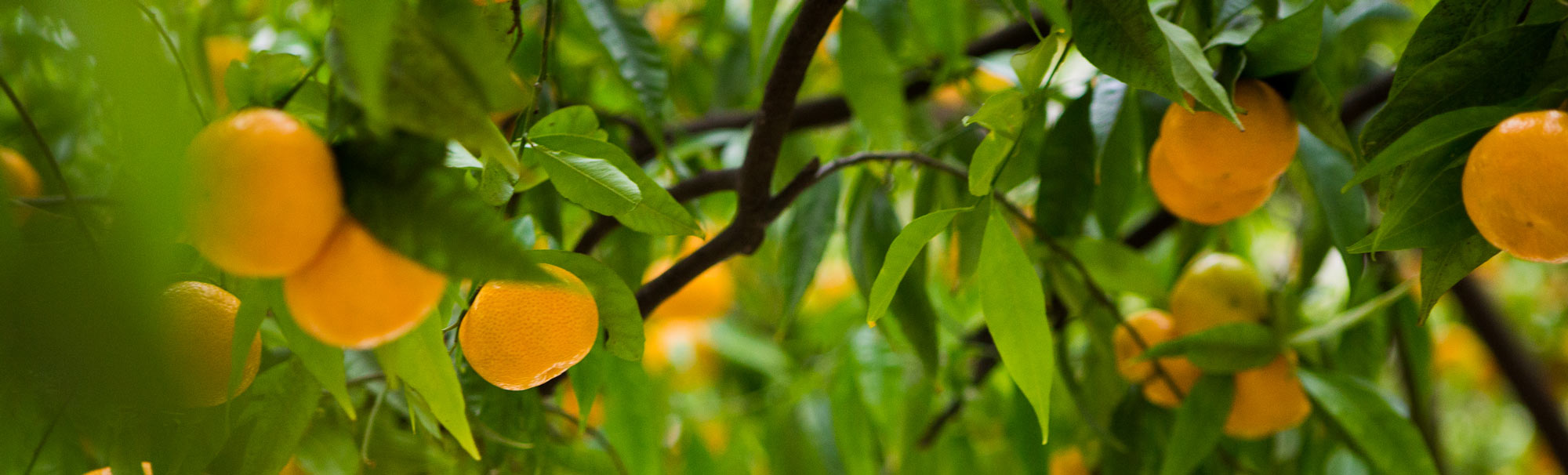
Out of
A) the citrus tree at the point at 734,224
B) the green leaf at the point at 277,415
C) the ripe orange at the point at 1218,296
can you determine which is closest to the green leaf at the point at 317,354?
the citrus tree at the point at 734,224

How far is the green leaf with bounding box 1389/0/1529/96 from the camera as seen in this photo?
1.28 feet

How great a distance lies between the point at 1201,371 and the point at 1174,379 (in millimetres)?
19

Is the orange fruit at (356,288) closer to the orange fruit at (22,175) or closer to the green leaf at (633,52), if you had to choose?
the green leaf at (633,52)

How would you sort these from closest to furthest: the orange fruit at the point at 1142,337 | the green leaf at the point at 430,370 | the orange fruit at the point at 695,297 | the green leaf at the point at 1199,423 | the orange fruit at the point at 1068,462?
the green leaf at the point at 430,370
the green leaf at the point at 1199,423
the orange fruit at the point at 1142,337
the orange fruit at the point at 1068,462
the orange fruit at the point at 695,297

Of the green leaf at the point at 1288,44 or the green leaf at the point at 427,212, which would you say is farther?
the green leaf at the point at 1288,44

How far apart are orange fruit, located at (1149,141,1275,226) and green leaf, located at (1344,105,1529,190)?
172 mm

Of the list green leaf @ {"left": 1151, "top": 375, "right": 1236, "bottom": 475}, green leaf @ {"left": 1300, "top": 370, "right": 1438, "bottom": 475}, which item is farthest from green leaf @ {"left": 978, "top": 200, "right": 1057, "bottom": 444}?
green leaf @ {"left": 1300, "top": 370, "right": 1438, "bottom": 475}

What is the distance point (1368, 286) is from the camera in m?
0.73

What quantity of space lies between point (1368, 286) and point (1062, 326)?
226 millimetres

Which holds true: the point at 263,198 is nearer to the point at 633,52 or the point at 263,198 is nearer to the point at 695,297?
the point at 633,52

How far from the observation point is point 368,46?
213 mm

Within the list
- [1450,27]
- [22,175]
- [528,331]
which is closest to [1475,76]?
[1450,27]

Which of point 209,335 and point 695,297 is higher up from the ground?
point 209,335

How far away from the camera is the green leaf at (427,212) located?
0.22 m
